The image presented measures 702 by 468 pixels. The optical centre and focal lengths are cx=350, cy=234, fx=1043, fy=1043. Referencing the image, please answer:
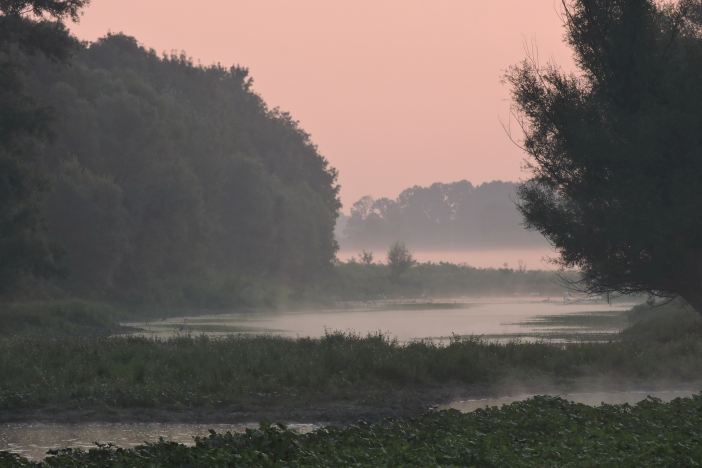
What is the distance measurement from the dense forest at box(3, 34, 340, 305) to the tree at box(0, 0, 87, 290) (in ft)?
1.80

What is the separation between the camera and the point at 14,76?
180 feet

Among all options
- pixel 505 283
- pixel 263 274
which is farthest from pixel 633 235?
pixel 505 283

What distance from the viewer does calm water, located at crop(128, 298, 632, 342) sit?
65375 mm

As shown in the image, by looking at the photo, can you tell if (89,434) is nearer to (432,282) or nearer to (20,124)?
(20,124)

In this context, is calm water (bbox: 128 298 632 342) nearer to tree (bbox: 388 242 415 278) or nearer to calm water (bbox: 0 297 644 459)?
calm water (bbox: 0 297 644 459)

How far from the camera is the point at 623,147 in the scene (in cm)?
3519

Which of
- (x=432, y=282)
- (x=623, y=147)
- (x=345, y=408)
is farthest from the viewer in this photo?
(x=432, y=282)

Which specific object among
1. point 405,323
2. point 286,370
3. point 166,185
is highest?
point 166,185

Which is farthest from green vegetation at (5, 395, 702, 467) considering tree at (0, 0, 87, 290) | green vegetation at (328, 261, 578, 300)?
green vegetation at (328, 261, 578, 300)

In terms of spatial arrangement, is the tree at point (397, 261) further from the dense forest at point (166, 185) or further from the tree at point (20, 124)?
the tree at point (20, 124)

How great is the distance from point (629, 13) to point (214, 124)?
323ft

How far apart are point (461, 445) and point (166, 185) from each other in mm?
76863

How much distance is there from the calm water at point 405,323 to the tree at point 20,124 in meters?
9.05

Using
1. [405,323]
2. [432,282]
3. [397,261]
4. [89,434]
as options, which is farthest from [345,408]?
[432,282]
